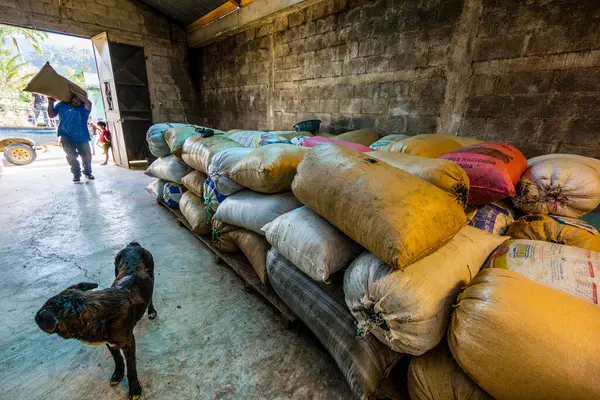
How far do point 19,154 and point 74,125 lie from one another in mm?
2529

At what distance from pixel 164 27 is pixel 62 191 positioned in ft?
14.0

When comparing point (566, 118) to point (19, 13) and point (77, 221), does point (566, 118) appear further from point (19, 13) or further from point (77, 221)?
point (19, 13)

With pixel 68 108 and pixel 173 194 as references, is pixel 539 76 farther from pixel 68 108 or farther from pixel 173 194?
pixel 68 108

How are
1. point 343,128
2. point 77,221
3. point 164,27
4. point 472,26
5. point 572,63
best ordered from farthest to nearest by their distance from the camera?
1. point 164,27
2. point 343,128
3. point 77,221
4. point 472,26
5. point 572,63

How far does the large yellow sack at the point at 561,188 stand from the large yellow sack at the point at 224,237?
5.89 feet

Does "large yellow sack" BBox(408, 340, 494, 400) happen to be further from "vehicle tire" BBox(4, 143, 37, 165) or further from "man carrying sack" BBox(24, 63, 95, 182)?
"vehicle tire" BBox(4, 143, 37, 165)

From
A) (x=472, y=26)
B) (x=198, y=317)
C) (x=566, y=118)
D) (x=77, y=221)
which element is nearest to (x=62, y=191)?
(x=77, y=221)

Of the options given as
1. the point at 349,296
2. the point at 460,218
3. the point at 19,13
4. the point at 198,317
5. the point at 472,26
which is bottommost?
the point at 198,317

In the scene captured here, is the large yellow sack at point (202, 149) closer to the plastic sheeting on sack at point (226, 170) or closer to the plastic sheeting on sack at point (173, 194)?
the plastic sheeting on sack at point (226, 170)

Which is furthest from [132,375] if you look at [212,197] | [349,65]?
[349,65]

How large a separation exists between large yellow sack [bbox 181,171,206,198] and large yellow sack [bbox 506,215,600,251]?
88.8 inches

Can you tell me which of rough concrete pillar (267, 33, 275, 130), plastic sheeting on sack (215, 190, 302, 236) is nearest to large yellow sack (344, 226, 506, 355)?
plastic sheeting on sack (215, 190, 302, 236)

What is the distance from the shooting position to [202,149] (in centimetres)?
218

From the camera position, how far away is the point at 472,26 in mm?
2352
